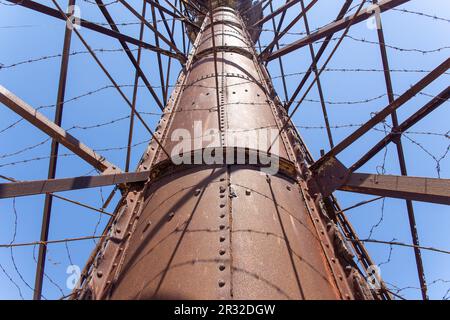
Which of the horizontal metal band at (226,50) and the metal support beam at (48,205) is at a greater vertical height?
the horizontal metal band at (226,50)

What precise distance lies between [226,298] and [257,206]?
915 mm

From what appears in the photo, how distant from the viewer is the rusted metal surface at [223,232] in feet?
8.16

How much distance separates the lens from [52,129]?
13.0 feet

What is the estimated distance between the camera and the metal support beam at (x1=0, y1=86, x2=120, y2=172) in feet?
12.2

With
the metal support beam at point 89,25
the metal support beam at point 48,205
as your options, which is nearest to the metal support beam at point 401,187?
the metal support beam at point 48,205

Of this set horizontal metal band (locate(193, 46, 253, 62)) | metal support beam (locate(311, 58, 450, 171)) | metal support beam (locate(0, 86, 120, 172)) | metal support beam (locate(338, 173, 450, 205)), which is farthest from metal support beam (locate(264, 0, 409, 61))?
metal support beam (locate(0, 86, 120, 172))

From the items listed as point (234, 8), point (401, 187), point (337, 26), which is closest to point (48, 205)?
point (401, 187)

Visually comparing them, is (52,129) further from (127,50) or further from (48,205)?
(127,50)

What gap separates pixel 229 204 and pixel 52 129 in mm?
2201

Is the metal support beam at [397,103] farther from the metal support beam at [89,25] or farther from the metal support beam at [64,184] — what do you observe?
the metal support beam at [89,25]

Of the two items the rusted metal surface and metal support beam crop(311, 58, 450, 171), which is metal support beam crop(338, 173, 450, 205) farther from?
the rusted metal surface

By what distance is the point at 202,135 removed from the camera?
12.7 ft
